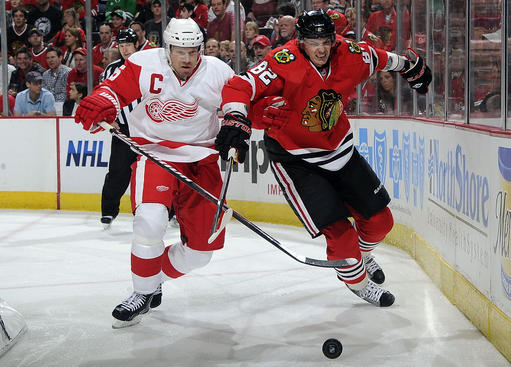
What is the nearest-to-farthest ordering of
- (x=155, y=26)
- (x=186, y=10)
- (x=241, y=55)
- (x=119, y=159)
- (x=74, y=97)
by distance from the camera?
(x=119, y=159), (x=241, y=55), (x=186, y=10), (x=155, y=26), (x=74, y=97)

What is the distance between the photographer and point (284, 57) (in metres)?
3.07

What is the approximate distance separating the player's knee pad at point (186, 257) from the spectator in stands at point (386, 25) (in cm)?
233

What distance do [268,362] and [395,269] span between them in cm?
169

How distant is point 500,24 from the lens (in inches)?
112

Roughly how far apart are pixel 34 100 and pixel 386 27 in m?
3.42

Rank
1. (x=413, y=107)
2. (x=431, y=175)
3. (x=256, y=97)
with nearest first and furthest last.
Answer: (x=256, y=97) → (x=431, y=175) → (x=413, y=107)

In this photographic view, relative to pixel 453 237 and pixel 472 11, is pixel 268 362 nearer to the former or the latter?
pixel 453 237

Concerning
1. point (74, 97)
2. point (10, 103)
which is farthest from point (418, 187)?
point (10, 103)

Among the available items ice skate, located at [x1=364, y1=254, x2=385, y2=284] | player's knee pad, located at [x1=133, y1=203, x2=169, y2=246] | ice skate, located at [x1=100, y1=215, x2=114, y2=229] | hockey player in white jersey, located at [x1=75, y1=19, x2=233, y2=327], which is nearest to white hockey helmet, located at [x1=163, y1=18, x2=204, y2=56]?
hockey player in white jersey, located at [x1=75, y1=19, x2=233, y2=327]

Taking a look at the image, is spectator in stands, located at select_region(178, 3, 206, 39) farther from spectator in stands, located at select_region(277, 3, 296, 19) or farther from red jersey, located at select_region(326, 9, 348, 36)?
red jersey, located at select_region(326, 9, 348, 36)

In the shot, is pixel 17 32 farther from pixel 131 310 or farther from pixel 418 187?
pixel 131 310

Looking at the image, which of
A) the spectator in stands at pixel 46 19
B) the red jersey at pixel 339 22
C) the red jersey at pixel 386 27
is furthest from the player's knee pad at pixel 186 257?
the spectator in stands at pixel 46 19

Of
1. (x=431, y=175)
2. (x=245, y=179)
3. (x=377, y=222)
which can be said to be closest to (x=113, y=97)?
(x=377, y=222)

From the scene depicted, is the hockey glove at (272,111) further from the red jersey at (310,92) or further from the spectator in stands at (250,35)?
the spectator in stands at (250,35)
